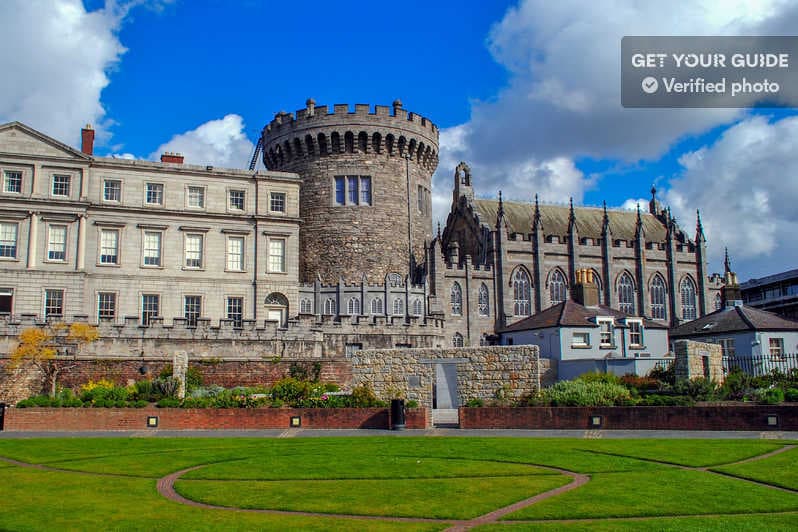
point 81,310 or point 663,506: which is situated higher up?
point 81,310

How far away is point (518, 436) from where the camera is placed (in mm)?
23703

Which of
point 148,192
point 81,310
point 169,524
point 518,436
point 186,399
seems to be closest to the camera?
point 169,524

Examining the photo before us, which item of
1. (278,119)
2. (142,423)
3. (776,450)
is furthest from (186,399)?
(278,119)

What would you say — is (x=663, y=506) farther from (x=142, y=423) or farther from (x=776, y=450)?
(x=142, y=423)

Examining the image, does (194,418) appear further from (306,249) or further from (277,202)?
(306,249)

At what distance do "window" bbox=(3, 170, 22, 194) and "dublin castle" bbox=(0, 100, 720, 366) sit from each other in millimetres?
70

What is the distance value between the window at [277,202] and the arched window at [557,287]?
24.0 meters

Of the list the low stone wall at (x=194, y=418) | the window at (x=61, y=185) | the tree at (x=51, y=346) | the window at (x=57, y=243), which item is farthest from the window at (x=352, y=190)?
the low stone wall at (x=194, y=418)

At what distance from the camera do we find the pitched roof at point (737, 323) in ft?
130

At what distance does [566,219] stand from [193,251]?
113ft

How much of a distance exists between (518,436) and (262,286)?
26.2m

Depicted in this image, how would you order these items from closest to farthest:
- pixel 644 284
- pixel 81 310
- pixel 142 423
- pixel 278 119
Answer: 1. pixel 142 423
2. pixel 81 310
3. pixel 278 119
4. pixel 644 284


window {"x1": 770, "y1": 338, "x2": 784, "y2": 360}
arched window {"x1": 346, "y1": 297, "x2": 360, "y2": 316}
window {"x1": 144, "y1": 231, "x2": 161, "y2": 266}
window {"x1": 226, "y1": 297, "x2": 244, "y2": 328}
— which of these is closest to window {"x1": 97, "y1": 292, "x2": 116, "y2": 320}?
window {"x1": 144, "y1": 231, "x2": 161, "y2": 266}

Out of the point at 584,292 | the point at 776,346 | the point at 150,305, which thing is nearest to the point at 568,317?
the point at 584,292
